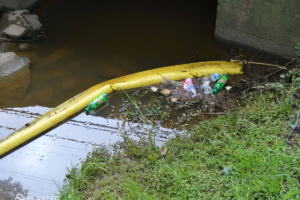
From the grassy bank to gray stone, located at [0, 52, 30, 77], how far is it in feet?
8.70

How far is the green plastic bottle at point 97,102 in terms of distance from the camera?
354cm

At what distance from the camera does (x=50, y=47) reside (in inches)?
203

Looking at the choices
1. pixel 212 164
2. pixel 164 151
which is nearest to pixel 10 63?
pixel 164 151

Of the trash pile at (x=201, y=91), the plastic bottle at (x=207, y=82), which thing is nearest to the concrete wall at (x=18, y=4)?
the trash pile at (x=201, y=91)

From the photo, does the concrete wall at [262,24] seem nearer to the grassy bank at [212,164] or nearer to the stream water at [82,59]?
the stream water at [82,59]

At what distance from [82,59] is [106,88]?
4.29ft

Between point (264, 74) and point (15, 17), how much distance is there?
551 centimetres

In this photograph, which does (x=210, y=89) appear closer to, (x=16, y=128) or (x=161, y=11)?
(x=16, y=128)

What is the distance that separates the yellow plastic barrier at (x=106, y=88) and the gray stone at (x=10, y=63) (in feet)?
5.45

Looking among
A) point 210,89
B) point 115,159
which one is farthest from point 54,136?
point 210,89

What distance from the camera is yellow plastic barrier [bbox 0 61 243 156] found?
124 inches

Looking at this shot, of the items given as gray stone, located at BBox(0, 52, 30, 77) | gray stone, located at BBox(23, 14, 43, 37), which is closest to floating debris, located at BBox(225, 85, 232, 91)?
gray stone, located at BBox(0, 52, 30, 77)

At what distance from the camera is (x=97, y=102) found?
357 cm

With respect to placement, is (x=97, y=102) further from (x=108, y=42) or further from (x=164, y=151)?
(x=108, y=42)
